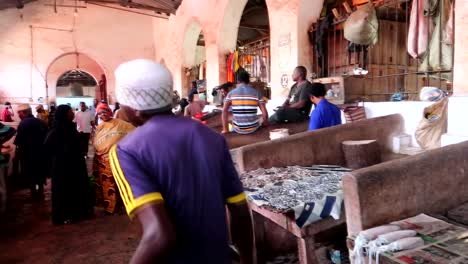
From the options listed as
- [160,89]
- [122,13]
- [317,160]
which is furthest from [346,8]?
[122,13]

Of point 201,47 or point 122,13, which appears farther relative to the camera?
point 122,13

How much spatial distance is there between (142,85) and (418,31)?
15.2 ft

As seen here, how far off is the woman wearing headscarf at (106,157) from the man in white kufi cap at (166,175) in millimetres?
3644

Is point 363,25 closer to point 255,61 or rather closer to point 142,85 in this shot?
point 255,61

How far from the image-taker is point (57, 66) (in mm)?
17938

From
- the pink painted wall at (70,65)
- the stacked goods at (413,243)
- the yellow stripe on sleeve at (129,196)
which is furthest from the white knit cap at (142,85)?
the pink painted wall at (70,65)

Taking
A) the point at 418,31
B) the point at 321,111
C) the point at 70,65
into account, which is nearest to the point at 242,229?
the point at 321,111

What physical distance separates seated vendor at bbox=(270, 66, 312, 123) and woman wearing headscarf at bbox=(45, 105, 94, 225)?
2.82 m

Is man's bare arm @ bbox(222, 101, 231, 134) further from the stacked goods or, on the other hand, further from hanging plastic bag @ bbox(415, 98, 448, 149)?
the stacked goods

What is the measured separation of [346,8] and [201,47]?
9.75 meters

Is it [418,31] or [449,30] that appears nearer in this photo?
[449,30]

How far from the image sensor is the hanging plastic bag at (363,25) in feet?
17.6

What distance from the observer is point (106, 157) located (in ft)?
16.2

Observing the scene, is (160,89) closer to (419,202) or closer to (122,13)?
(419,202)
